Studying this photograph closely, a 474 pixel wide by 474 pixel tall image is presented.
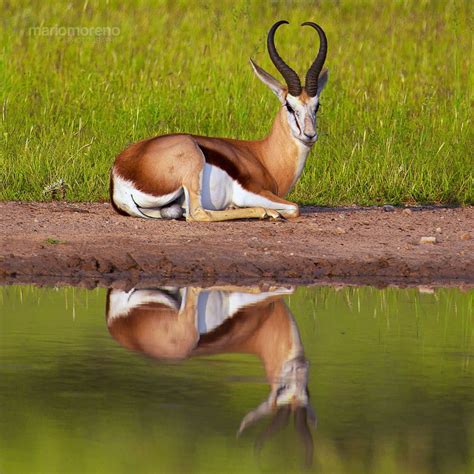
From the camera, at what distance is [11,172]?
38.9ft

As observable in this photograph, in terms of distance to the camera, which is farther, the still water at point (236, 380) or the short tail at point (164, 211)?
the short tail at point (164, 211)

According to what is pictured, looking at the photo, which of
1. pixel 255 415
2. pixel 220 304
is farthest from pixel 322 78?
pixel 255 415

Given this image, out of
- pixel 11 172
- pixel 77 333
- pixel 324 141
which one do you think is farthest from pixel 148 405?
pixel 324 141

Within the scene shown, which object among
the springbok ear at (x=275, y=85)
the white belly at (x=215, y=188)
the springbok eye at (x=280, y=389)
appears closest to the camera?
the springbok eye at (x=280, y=389)

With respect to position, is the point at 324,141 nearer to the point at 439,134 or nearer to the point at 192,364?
the point at 439,134

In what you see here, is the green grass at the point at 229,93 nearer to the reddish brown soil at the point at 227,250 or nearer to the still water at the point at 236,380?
the reddish brown soil at the point at 227,250

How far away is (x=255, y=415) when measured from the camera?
5.25 m

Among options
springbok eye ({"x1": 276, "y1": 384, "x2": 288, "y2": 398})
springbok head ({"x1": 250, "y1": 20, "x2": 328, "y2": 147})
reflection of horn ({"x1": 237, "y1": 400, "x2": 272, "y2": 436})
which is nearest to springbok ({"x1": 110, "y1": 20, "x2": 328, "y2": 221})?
springbok head ({"x1": 250, "y1": 20, "x2": 328, "y2": 147})

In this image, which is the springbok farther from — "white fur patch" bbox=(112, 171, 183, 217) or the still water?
the still water

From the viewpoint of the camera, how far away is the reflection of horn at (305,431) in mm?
4738

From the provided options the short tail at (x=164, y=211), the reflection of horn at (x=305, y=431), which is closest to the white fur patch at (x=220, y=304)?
the reflection of horn at (x=305, y=431)

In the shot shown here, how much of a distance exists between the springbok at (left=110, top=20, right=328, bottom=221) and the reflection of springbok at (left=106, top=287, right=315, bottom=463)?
211 centimetres

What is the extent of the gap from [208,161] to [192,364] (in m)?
4.25

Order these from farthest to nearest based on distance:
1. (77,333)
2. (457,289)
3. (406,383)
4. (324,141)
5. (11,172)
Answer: (324,141)
(11,172)
(457,289)
(77,333)
(406,383)
